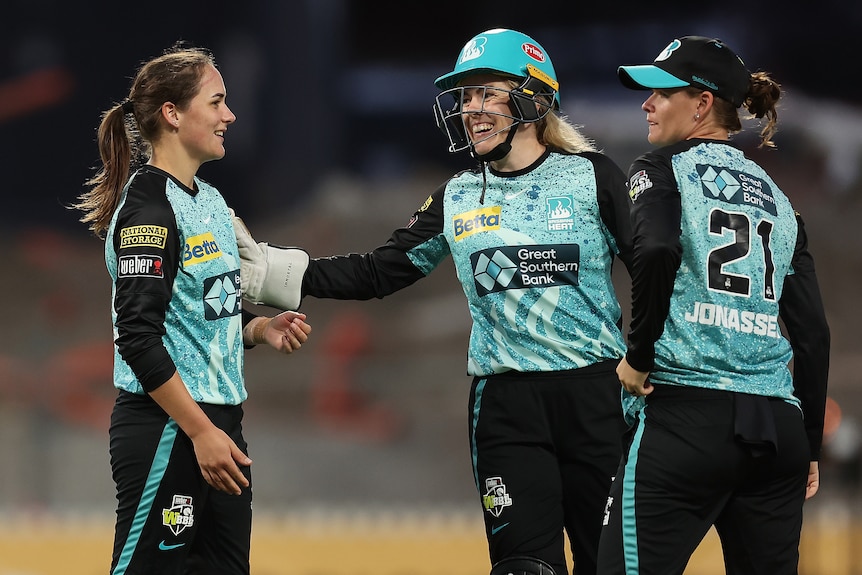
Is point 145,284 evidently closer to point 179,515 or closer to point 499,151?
point 179,515

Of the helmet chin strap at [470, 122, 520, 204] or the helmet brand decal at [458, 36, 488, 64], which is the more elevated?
the helmet brand decal at [458, 36, 488, 64]

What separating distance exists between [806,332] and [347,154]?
720cm

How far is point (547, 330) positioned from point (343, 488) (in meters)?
4.62

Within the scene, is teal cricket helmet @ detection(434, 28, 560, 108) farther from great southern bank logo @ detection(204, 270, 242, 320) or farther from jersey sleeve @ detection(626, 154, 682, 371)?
A: great southern bank logo @ detection(204, 270, 242, 320)

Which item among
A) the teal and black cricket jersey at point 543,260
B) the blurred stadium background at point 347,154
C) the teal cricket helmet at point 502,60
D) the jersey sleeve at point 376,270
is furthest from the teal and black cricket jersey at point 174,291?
the blurred stadium background at point 347,154

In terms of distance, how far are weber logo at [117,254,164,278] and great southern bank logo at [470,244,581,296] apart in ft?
2.77

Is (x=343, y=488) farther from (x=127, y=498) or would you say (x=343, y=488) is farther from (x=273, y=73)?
(x=127, y=498)

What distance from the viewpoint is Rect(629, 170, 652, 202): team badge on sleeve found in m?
2.57

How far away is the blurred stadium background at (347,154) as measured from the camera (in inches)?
303


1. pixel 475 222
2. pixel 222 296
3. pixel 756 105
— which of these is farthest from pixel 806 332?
pixel 222 296

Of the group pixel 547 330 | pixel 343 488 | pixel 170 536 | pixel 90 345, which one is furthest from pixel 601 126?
pixel 170 536

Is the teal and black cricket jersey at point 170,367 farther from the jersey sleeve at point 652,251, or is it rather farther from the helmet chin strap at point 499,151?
the jersey sleeve at point 652,251

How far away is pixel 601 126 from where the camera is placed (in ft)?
29.9

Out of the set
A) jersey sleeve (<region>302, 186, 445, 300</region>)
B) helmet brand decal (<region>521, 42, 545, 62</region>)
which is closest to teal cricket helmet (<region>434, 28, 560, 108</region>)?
helmet brand decal (<region>521, 42, 545, 62</region>)
